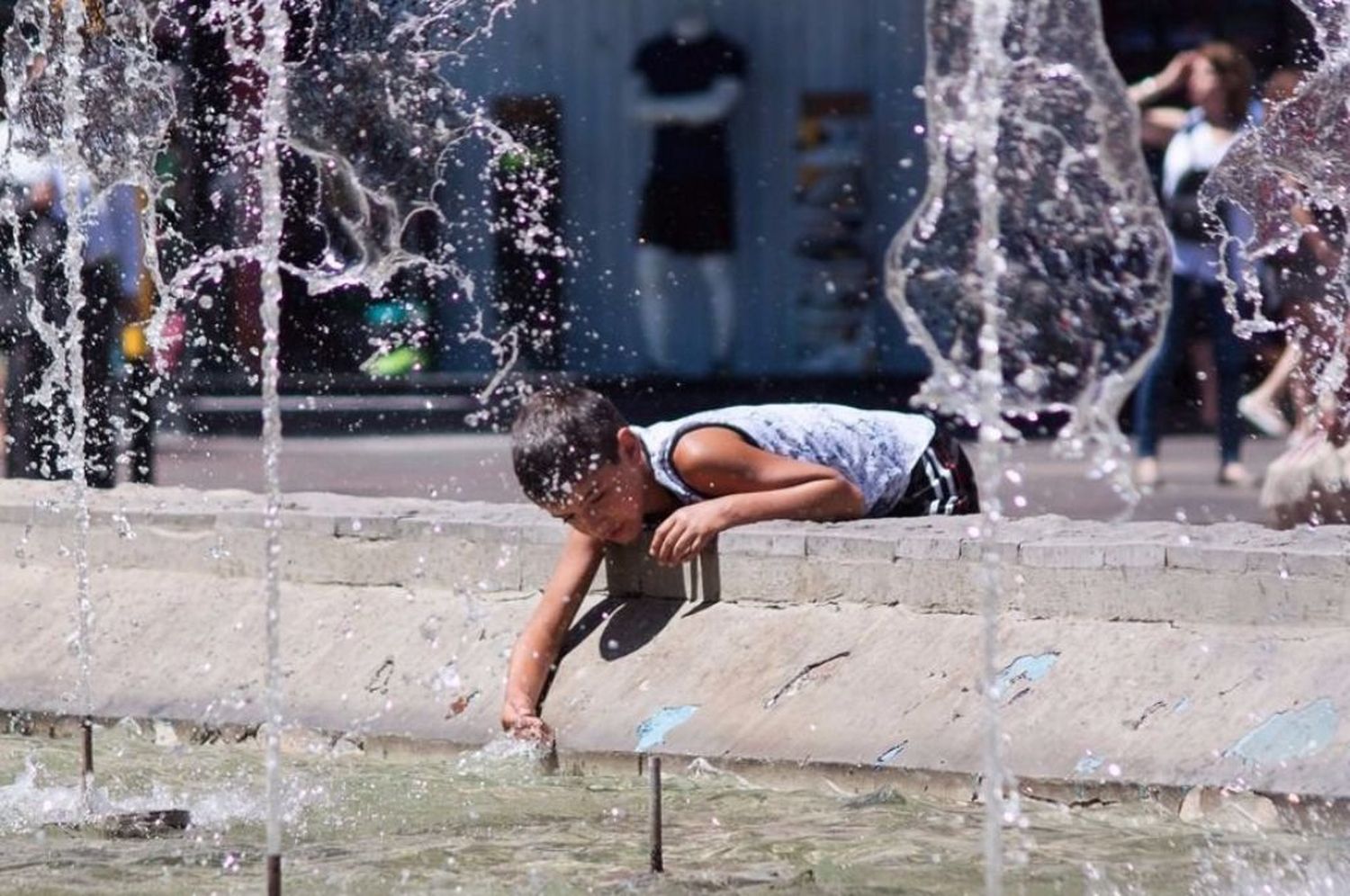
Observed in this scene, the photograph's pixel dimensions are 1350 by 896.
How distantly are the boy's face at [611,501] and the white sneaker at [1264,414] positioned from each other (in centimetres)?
433

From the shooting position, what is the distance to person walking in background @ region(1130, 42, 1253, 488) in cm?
929

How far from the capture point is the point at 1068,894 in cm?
438

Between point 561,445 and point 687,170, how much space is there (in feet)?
28.7

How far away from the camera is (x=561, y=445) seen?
5641 millimetres

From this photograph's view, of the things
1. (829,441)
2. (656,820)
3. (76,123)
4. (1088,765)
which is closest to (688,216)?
(76,123)

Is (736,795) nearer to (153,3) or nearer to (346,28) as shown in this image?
(346,28)

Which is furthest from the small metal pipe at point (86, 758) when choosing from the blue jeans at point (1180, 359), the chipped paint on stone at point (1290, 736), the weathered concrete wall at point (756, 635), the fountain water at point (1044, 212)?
the blue jeans at point (1180, 359)

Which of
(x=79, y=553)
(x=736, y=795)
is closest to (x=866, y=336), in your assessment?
(x=79, y=553)

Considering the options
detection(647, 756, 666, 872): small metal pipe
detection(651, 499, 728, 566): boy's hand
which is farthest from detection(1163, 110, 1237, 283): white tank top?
detection(647, 756, 666, 872): small metal pipe

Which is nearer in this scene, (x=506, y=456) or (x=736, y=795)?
(x=736, y=795)

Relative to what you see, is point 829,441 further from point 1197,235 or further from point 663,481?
point 1197,235

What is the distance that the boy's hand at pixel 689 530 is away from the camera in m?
5.71

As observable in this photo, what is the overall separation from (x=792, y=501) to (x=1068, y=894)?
5.20 ft

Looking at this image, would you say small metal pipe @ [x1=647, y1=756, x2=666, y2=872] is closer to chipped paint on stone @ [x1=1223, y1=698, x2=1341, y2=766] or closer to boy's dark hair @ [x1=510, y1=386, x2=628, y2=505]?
chipped paint on stone @ [x1=1223, y1=698, x2=1341, y2=766]
